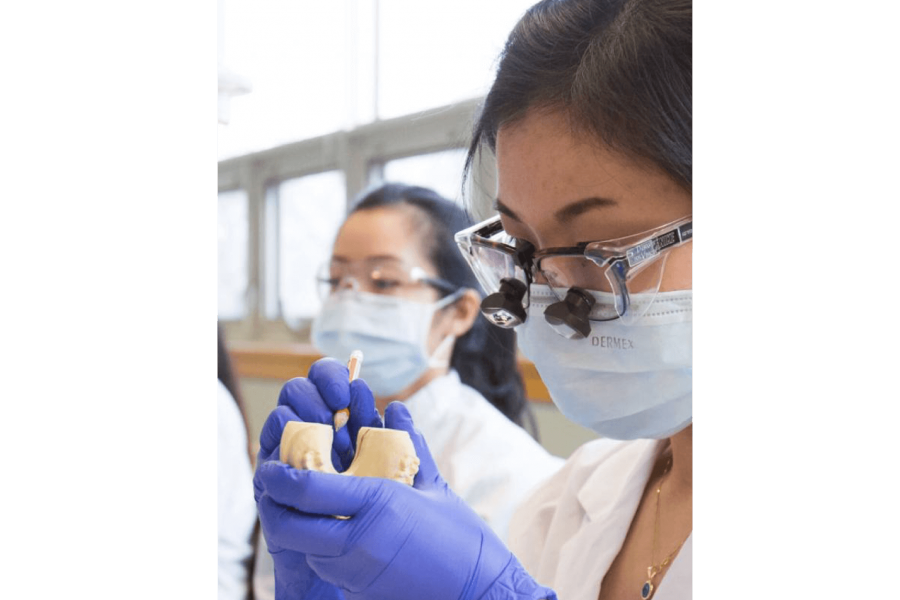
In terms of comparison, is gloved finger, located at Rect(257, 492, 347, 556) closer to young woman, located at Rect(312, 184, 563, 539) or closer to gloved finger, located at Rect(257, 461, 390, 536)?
gloved finger, located at Rect(257, 461, 390, 536)

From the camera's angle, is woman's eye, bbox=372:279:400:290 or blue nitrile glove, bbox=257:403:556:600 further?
woman's eye, bbox=372:279:400:290

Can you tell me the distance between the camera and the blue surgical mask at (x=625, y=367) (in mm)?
582

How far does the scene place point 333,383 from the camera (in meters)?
0.54

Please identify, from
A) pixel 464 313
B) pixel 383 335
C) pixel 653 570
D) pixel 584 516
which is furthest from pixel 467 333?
pixel 653 570

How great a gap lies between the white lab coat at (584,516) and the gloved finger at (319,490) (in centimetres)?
30

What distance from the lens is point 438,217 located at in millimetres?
1354

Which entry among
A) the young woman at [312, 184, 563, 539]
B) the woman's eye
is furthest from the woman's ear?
the woman's eye

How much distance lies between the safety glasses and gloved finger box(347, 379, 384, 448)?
0.14 meters

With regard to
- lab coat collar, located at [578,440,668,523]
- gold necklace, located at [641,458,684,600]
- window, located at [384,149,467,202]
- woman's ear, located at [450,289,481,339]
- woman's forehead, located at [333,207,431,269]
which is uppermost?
window, located at [384,149,467,202]

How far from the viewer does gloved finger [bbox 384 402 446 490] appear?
1.80ft

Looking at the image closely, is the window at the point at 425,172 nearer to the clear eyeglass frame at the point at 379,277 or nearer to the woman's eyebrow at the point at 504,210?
the clear eyeglass frame at the point at 379,277

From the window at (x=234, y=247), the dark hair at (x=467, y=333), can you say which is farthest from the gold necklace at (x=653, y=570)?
the window at (x=234, y=247)

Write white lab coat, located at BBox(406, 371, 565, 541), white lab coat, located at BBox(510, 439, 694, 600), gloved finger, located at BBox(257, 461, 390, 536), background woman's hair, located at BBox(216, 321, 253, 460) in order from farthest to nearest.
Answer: background woman's hair, located at BBox(216, 321, 253, 460)
white lab coat, located at BBox(406, 371, 565, 541)
white lab coat, located at BBox(510, 439, 694, 600)
gloved finger, located at BBox(257, 461, 390, 536)

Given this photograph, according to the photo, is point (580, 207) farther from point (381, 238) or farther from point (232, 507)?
point (232, 507)
